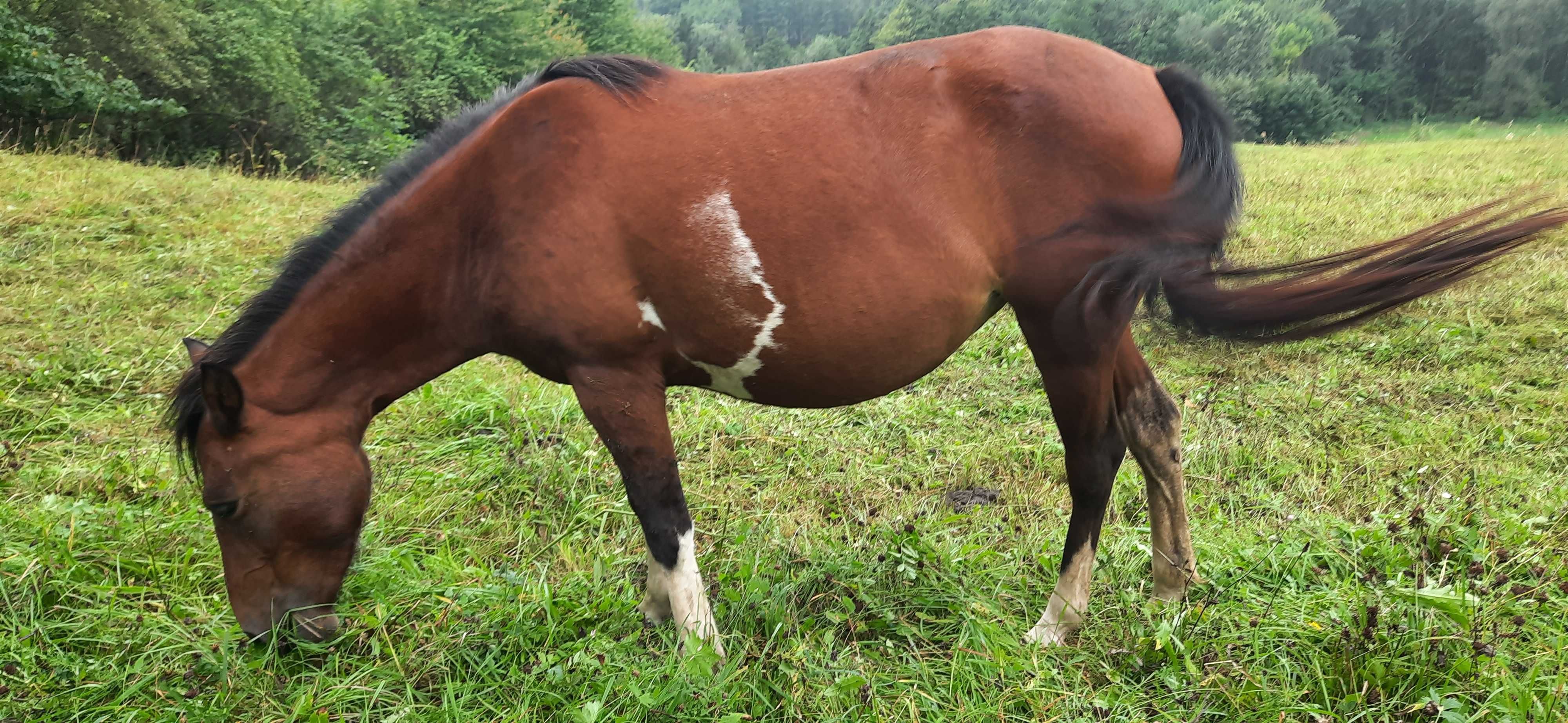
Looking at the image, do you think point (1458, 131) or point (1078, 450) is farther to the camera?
point (1458, 131)

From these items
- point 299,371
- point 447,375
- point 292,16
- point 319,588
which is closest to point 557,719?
point 319,588

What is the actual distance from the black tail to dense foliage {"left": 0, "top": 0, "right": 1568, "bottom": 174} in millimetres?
550

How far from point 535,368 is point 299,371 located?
29.4 inches

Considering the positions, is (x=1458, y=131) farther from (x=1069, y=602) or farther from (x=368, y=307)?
(x=368, y=307)

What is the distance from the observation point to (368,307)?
2.45 meters

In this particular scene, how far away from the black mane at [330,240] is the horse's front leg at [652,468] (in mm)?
875

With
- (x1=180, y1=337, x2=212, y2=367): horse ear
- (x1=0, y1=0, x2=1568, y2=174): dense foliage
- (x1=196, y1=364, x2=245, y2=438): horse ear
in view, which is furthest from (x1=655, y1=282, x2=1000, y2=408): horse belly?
(x1=180, y1=337, x2=212, y2=367): horse ear

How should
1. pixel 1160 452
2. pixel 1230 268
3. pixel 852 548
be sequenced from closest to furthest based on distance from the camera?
pixel 1230 268 < pixel 1160 452 < pixel 852 548

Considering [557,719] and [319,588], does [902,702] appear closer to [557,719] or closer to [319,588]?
[557,719]

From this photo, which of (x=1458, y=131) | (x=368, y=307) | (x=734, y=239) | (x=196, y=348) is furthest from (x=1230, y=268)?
(x=1458, y=131)

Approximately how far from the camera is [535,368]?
8.13 ft

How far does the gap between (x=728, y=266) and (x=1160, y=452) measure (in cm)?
174

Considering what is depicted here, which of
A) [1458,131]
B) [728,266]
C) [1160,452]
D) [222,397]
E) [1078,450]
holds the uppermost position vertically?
[728,266]

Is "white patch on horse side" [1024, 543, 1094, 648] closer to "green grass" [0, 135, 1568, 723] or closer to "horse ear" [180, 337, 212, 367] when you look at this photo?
"green grass" [0, 135, 1568, 723]
